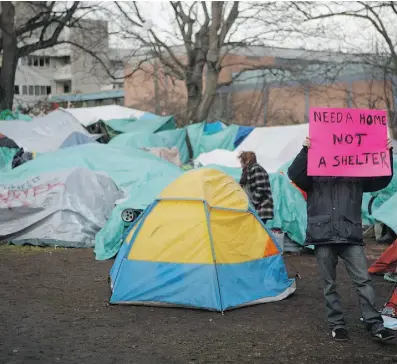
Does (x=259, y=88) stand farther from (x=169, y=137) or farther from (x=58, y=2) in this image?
(x=169, y=137)

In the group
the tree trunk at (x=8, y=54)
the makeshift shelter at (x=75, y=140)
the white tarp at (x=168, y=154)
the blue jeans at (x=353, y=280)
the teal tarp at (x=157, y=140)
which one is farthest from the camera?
the tree trunk at (x=8, y=54)

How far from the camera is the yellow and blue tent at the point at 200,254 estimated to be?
21.9 ft

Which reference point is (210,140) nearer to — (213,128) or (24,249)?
(213,128)

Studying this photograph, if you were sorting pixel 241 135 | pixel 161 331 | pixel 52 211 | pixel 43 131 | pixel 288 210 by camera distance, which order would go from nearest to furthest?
pixel 161 331
pixel 288 210
pixel 52 211
pixel 43 131
pixel 241 135

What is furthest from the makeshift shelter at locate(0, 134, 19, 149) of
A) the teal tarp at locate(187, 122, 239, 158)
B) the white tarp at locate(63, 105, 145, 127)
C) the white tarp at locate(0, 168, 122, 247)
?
the white tarp at locate(63, 105, 145, 127)

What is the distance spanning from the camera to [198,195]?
709 centimetres

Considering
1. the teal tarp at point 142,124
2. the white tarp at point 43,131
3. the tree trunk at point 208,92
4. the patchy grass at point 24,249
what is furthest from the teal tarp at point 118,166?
the tree trunk at point 208,92

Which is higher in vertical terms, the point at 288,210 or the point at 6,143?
the point at 6,143

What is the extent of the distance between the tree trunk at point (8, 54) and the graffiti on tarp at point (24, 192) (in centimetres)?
1167

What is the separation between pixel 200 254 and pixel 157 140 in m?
11.6

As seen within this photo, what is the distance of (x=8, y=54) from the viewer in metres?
22.1

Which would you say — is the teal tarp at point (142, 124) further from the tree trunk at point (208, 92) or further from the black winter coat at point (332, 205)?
the black winter coat at point (332, 205)

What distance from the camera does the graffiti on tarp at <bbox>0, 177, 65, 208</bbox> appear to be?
437 inches

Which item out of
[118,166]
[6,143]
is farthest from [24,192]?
[6,143]
